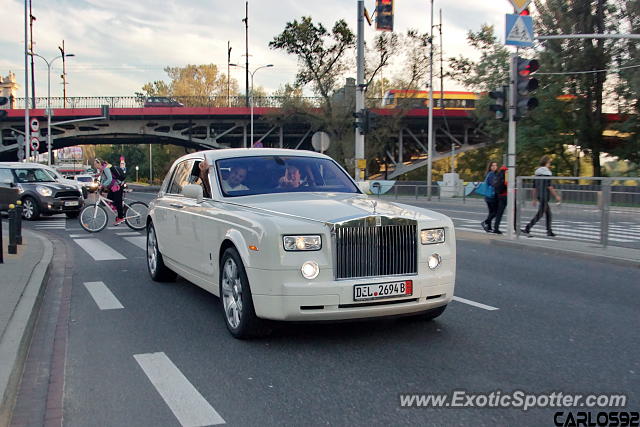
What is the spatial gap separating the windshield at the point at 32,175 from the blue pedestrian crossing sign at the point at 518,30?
1500 cm

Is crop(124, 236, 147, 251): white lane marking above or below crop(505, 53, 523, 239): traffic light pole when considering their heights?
below

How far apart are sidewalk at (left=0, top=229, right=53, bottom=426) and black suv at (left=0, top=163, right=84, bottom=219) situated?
901cm

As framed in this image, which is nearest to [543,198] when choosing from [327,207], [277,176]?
[277,176]

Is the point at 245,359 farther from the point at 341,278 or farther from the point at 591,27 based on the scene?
the point at 591,27

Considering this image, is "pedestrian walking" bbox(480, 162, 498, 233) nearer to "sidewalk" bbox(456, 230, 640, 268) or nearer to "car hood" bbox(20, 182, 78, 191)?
"sidewalk" bbox(456, 230, 640, 268)

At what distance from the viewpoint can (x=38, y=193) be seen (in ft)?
66.0

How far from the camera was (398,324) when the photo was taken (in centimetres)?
608

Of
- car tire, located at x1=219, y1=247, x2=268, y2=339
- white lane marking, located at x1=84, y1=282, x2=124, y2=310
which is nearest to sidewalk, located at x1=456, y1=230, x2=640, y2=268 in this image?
car tire, located at x1=219, y1=247, x2=268, y2=339

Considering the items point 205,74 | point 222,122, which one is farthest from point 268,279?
point 205,74

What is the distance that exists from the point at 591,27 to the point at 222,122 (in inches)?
1384

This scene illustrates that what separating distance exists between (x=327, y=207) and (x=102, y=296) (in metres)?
3.58

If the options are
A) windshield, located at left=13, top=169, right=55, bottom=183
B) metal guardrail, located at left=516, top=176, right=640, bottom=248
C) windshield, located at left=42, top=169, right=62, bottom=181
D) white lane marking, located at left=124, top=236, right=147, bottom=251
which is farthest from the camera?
windshield, located at left=42, top=169, right=62, bottom=181

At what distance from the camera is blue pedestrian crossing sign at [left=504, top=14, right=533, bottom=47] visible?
13.7m

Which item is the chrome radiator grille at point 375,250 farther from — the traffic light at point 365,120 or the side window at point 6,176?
the side window at point 6,176
